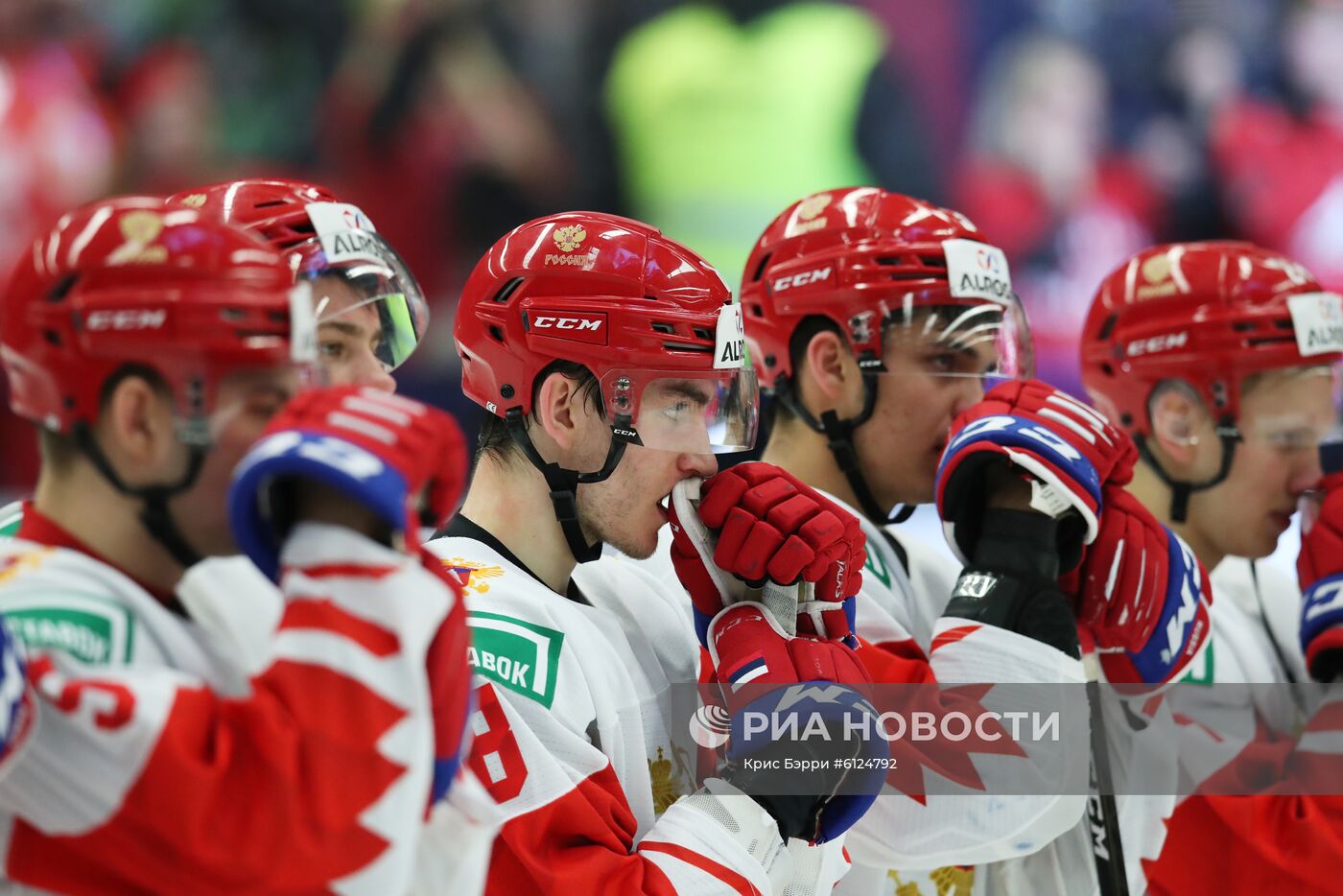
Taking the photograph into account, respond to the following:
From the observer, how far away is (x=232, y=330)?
1765mm

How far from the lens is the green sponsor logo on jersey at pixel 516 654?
2.29 meters

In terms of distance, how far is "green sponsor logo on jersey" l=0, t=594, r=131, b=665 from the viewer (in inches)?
65.4

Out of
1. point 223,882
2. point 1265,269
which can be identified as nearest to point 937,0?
point 1265,269

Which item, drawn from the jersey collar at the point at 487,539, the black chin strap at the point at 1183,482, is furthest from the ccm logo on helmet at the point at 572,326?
the black chin strap at the point at 1183,482

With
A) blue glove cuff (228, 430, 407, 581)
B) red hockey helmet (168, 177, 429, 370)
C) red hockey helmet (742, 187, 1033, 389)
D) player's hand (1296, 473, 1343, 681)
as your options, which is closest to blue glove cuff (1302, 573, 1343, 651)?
player's hand (1296, 473, 1343, 681)

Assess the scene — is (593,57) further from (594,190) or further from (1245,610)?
(1245,610)

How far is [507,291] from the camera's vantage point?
2.60 m

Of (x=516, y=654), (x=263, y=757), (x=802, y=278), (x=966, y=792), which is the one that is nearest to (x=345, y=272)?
(x=516, y=654)

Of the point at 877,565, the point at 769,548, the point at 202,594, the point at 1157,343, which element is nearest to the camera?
the point at 202,594

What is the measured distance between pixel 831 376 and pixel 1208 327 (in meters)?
0.92

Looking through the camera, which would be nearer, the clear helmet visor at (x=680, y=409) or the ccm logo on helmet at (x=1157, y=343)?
the clear helmet visor at (x=680, y=409)

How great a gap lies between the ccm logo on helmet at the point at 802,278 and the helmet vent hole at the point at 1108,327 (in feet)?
2.72

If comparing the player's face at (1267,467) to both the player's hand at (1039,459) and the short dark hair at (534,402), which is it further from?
the short dark hair at (534,402)

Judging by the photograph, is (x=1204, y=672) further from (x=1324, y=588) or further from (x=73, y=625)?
(x=73, y=625)
